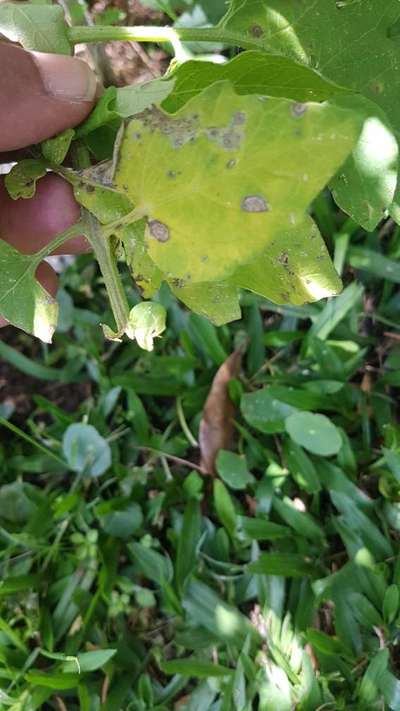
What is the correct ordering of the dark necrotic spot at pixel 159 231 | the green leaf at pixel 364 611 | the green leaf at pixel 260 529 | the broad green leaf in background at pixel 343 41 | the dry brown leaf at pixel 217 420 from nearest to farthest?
the dark necrotic spot at pixel 159 231, the broad green leaf in background at pixel 343 41, the green leaf at pixel 364 611, the green leaf at pixel 260 529, the dry brown leaf at pixel 217 420

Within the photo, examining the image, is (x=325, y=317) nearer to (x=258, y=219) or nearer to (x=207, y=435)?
(x=207, y=435)

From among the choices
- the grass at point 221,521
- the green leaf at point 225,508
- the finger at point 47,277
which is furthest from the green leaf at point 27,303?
the green leaf at point 225,508

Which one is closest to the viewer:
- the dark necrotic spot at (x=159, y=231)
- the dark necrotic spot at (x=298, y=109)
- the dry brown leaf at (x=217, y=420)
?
the dark necrotic spot at (x=298, y=109)

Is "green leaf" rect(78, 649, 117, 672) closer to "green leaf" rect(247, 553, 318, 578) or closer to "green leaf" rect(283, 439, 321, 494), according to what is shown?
"green leaf" rect(247, 553, 318, 578)

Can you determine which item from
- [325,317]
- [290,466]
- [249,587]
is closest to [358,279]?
[325,317]

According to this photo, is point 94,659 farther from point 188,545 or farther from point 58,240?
point 58,240

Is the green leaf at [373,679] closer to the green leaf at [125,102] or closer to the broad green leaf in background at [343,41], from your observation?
the broad green leaf in background at [343,41]

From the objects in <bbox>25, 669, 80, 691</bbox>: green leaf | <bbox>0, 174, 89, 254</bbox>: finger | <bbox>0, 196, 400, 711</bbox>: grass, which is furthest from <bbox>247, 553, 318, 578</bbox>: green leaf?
<bbox>0, 174, 89, 254</bbox>: finger
